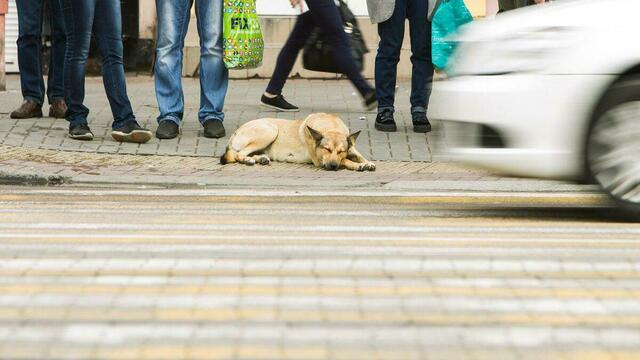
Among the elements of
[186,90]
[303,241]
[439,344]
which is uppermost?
[439,344]

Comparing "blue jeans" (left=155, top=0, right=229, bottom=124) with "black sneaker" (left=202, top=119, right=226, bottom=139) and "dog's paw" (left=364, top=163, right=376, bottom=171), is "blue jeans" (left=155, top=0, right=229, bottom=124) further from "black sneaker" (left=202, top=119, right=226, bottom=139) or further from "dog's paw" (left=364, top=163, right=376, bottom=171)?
"dog's paw" (left=364, top=163, right=376, bottom=171)

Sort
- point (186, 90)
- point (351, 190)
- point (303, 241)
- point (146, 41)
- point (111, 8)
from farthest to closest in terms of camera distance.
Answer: point (146, 41) < point (186, 90) < point (111, 8) < point (351, 190) < point (303, 241)

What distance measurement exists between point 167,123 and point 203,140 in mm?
307

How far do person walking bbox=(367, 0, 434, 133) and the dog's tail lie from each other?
1.82 m

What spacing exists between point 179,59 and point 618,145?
16.9 feet

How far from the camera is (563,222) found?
28.2ft

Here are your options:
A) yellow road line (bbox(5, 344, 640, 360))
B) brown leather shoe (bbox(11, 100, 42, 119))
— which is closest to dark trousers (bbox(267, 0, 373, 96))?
brown leather shoe (bbox(11, 100, 42, 119))

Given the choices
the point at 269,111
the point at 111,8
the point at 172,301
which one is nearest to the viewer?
the point at 172,301

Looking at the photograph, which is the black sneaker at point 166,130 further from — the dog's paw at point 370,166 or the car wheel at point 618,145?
the car wheel at point 618,145

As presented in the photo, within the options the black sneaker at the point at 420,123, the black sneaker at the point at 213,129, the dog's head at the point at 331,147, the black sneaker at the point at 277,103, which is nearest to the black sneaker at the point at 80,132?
the black sneaker at the point at 213,129

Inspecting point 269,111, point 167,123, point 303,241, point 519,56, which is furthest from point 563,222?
point 269,111

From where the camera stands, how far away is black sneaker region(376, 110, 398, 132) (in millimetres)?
13055

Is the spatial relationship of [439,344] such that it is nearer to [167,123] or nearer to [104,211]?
[104,211]

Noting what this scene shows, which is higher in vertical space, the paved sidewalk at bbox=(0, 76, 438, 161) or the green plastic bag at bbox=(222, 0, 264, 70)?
the green plastic bag at bbox=(222, 0, 264, 70)
